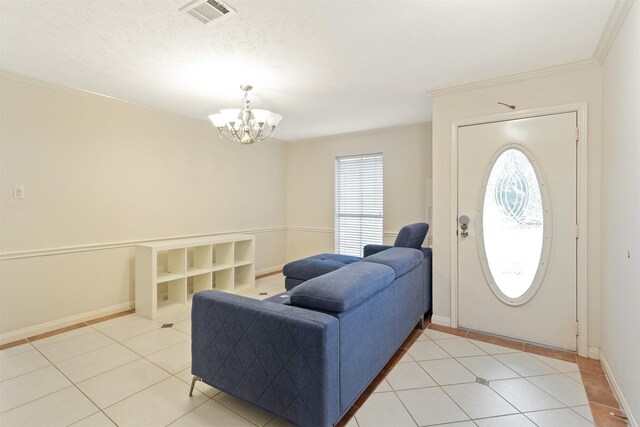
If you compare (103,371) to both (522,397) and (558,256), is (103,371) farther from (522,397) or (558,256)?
(558,256)

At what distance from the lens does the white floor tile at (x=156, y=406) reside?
1.80 metres

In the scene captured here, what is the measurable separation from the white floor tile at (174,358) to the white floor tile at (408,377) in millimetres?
1536

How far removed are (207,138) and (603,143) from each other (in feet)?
14.0

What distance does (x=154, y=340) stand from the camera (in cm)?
286

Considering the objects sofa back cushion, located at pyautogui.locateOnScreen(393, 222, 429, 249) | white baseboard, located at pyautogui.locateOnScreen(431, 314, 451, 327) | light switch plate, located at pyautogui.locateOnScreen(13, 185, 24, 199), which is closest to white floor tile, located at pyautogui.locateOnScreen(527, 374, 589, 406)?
white baseboard, located at pyautogui.locateOnScreen(431, 314, 451, 327)

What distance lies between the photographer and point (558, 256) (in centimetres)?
263

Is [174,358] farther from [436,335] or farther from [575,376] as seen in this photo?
[575,376]

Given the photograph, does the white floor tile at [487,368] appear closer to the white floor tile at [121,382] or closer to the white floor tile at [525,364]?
the white floor tile at [525,364]

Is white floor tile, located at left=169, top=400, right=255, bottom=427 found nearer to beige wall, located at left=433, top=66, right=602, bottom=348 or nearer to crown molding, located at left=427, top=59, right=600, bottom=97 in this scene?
beige wall, located at left=433, top=66, right=602, bottom=348

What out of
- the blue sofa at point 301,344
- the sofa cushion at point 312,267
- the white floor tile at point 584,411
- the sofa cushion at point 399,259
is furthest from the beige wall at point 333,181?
the white floor tile at point 584,411

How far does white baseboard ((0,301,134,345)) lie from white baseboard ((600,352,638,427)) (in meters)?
4.30

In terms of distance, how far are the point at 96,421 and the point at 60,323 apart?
1.83 meters

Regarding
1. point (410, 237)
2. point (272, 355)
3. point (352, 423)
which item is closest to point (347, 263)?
point (410, 237)

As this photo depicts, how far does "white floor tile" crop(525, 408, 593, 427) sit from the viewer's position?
1771 mm
